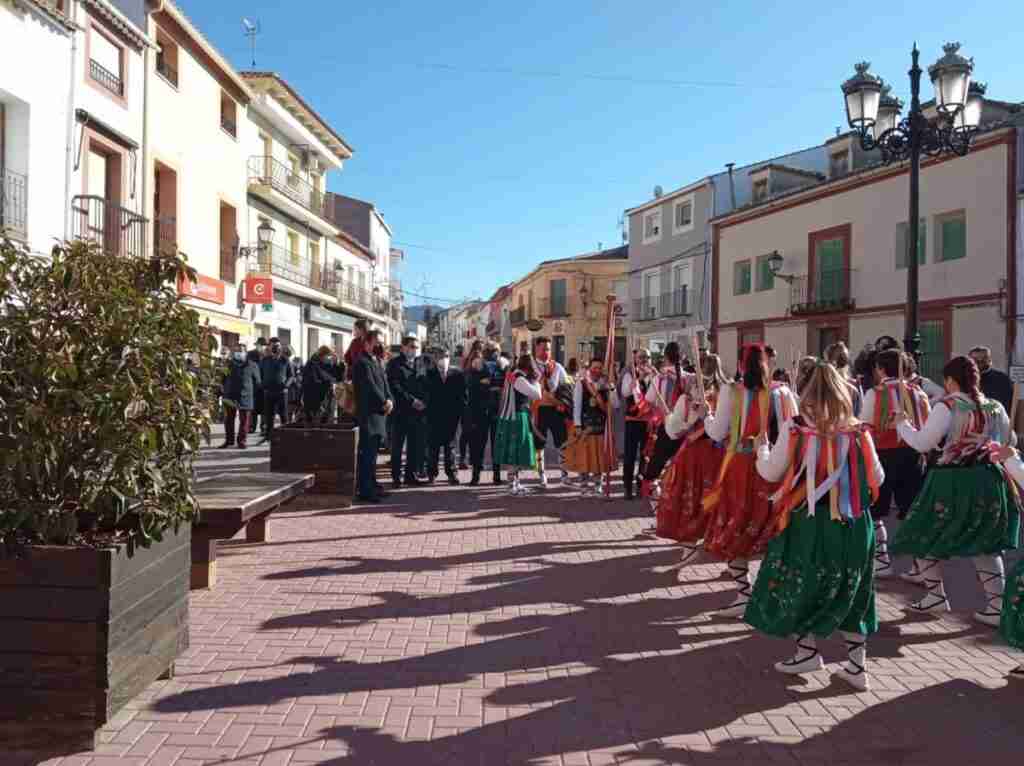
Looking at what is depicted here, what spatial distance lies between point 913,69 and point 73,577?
1088 centimetres

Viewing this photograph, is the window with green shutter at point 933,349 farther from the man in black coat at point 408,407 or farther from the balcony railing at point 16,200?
the balcony railing at point 16,200

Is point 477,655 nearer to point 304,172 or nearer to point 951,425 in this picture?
point 951,425

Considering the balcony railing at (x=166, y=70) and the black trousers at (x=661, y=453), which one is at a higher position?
the balcony railing at (x=166, y=70)

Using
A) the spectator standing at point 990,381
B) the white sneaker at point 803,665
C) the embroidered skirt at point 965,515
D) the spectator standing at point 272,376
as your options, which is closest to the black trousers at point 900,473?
the embroidered skirt at point 965,515

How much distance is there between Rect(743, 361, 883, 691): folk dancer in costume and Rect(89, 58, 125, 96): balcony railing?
16.4 m

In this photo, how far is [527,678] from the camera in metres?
4.46

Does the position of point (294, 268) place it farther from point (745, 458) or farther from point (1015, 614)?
point (1015, 614)

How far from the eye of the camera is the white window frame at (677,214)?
37.3m

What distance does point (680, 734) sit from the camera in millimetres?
3811

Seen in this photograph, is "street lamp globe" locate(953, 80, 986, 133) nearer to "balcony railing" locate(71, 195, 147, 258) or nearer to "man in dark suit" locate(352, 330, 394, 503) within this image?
"man in dark suit" locate(352, 330, 394, 503)

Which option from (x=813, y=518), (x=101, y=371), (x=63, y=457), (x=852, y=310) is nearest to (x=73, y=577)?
(x=63, y=457)

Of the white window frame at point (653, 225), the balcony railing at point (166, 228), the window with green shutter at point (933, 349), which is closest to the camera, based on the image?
the balcony railing at point (166, 228)

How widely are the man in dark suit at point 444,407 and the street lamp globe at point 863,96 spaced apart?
6.06 m

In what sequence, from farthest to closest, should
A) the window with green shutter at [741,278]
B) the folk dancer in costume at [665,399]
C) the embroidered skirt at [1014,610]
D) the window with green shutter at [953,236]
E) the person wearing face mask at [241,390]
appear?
the window with green shutter at [741,278] → the window with green shutter at [953,236] → the person wearing face mask at [241,390] → the folk dancer in costume at [665,399] → the embroidered skirt at [1014,610]
